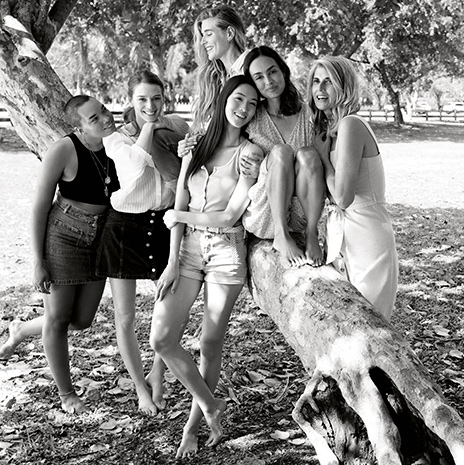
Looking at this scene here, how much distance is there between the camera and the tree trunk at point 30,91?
4.65 metres

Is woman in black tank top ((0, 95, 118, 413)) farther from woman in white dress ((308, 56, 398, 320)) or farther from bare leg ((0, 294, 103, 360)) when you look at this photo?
woman in white dress ((308, 56, 398, 320))

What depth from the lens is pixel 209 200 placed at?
144 inches

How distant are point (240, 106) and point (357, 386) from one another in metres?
1.64

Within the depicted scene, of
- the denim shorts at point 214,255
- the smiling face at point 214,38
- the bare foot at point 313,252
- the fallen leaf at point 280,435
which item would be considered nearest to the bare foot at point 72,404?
the fallen leaf at point 280,435

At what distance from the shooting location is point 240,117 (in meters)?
3.61

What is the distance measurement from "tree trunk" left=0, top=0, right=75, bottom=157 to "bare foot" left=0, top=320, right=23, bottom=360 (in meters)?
1.29

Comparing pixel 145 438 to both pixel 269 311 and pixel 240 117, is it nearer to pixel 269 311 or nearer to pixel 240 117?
pixel 269 311

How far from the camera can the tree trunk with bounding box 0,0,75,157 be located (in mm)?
4648

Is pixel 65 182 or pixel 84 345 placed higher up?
pixel 65 182

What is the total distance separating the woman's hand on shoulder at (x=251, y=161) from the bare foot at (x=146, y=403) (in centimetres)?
167

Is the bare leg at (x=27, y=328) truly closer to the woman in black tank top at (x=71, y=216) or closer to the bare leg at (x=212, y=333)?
the woman in black tank top at (x=71, y=216)

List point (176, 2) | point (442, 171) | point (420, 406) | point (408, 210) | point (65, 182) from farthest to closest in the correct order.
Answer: point (442, 171), point (408, 210), point (176, 2), point (65, 182), point (420, 406)

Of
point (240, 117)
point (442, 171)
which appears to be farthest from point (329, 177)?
point (442, 171)

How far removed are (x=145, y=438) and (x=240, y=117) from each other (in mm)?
2016
